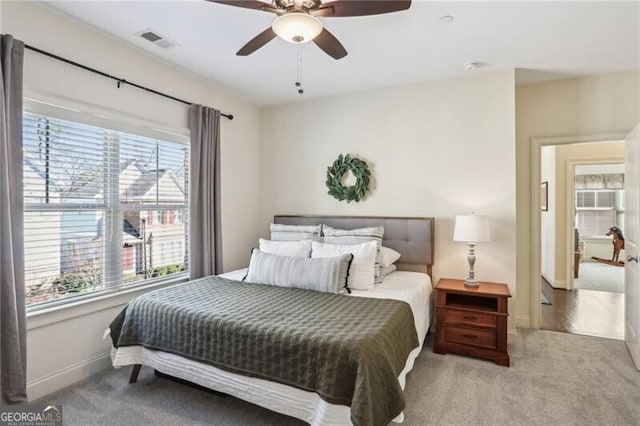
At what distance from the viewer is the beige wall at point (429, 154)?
331 cm

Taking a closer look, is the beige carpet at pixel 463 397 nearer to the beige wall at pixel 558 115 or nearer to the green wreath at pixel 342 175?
the beige wall at pixel 558 115

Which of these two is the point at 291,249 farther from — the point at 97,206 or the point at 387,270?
the point at 97,206

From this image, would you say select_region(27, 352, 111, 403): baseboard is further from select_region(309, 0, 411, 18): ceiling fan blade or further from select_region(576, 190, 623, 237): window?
select_region(576, 190, 623, 237): window

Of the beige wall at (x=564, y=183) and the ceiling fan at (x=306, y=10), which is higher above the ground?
the ceiling fan at (x=306, y=10)

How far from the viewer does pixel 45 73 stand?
92.4 inches

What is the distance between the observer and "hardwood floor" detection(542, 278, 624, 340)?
3600mm

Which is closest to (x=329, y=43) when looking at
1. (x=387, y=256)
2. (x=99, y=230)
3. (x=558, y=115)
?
(x=387, y=256)

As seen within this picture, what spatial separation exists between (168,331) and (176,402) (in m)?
0.50

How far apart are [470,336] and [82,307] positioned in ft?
10.5

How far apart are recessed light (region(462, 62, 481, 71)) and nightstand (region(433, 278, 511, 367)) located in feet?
6.89

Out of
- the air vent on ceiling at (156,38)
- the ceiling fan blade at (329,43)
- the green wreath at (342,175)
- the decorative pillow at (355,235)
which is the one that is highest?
the air vent on ceiling at (156,38)

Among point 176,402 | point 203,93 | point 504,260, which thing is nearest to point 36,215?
point 176,402

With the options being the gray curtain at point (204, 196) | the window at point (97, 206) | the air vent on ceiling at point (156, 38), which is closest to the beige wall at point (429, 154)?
the gray curtain at point (204, 196)

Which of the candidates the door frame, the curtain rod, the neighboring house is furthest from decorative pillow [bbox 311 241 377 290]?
the curtain rod
